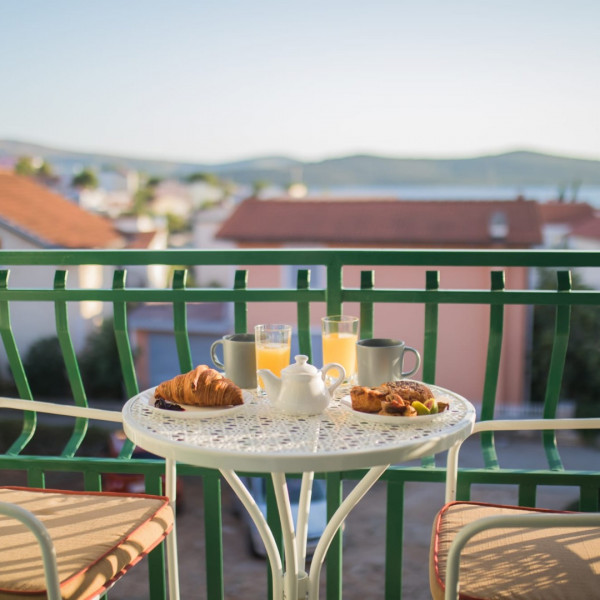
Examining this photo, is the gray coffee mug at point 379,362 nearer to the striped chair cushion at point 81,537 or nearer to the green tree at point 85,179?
the striped chair cushion at point 81,537

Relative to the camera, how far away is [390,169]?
54.5 m

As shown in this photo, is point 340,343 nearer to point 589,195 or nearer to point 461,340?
point 461,340

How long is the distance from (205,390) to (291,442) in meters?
0.26

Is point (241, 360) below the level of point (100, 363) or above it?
above

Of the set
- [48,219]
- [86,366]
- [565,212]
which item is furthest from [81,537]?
[565,212]

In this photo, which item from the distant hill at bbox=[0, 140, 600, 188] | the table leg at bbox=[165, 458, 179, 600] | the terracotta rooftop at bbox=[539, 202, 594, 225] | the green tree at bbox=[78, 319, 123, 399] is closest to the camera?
the table leg at bbox=[165, 458, 179, 600]

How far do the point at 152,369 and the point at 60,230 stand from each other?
21.0 feet

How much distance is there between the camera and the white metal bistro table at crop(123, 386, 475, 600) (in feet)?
4.36

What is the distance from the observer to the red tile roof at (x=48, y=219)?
27062 millimetres

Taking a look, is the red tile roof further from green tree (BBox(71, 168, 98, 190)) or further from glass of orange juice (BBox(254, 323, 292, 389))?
glass of orange juice (BBox(254, 323, 292, 389))

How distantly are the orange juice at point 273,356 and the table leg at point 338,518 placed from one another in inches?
12.6

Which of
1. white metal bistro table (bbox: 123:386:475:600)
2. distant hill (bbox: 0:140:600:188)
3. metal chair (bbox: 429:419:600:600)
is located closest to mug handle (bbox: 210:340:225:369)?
white metal bistro table (bbox: 123:386:475:600)

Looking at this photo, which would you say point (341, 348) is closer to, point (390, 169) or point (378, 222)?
point (378, 222)

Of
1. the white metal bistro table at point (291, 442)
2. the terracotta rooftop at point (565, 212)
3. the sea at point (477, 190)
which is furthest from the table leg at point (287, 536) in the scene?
the sea at point (477, 190)
